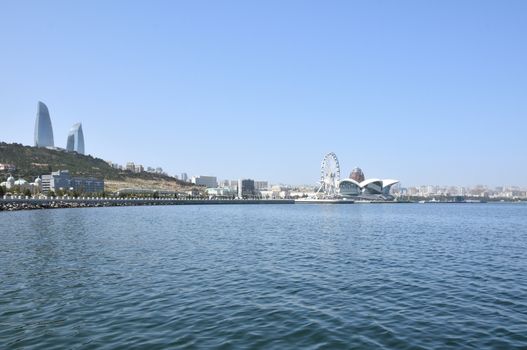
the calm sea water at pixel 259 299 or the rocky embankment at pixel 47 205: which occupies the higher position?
the rocky embankment at pixel 47 205

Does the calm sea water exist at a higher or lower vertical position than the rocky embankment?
lower

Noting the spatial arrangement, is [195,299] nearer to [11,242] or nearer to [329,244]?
[329,244]

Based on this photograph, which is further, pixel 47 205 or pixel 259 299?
pixel 47 205

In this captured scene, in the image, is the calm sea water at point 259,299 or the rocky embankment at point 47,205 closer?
the calm sea water at point 259,299

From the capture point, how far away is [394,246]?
3578 cm

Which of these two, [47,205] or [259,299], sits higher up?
[47,205]

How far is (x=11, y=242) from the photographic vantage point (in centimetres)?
3569

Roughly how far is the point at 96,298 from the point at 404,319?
12034mm

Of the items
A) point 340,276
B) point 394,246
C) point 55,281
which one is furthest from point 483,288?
point 55,281

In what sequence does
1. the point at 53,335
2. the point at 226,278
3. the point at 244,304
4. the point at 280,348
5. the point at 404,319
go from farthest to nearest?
the point at 226,278 < the point at 244,304 < the point at 404,319 < the point at 53,335 < the point at 280,348

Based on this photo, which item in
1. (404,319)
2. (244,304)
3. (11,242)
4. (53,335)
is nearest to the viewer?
(53,335)

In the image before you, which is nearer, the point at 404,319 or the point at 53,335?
the point at 53,335

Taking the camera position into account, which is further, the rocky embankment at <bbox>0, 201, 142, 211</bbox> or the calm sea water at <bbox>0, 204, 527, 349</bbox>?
the rocky embankment at <bbox>0, 201, 142, 211</bbox>

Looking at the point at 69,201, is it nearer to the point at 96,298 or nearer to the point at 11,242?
the point at 11,242
